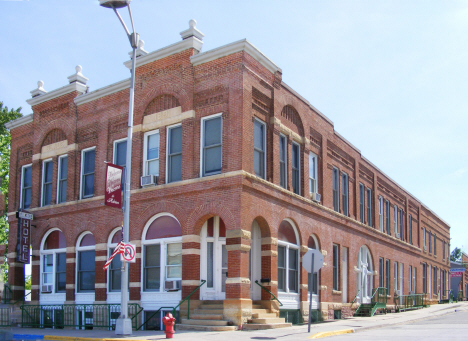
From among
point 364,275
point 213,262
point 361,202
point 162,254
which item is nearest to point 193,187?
point 213,262

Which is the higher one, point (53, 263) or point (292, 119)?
point (292, 119)

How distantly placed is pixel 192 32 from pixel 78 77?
7484 millimetres

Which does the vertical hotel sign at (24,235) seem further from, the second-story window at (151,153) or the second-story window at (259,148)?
the second-story window at (259,148)

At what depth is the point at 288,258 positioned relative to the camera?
74.7 ft

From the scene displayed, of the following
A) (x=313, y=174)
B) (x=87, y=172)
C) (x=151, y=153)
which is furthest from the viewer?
(x=313, y=174)

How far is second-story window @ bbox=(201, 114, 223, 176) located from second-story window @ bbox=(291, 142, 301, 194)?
4632 mm

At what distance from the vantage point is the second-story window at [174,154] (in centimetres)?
2183

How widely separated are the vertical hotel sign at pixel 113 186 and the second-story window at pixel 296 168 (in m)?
7.94

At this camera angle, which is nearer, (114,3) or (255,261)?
(114,3)

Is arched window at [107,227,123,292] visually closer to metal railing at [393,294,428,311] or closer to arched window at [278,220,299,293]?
arched window at [278,220,299,293]

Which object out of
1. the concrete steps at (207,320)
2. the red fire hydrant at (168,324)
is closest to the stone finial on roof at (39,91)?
the concrete steps at (207,320)

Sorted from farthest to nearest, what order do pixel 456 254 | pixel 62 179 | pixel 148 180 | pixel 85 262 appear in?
pixel 456 254, pixel 62 179, pixel 85 262, pixel 148 180

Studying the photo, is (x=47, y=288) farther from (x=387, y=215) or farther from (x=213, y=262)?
(x=387, y=215)

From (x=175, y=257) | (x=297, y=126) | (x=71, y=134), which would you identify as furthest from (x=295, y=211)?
(x=71, y=134)
